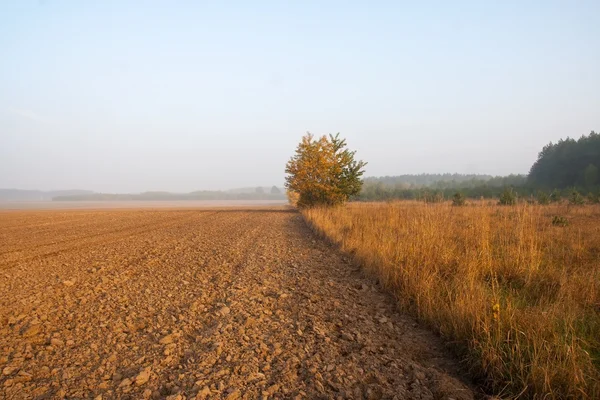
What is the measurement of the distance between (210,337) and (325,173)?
23.0 m

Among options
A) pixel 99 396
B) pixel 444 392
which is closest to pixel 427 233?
pixel 444 392

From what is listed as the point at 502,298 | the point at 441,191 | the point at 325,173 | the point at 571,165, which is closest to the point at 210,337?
the point at 502,298

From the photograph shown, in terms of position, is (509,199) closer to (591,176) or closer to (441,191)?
(441,191)

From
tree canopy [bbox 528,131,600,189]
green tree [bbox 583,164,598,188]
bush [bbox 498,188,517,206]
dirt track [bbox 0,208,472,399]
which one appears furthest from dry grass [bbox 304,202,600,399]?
tree canopy [bbox 528,131,600,189]

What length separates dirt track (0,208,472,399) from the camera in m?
2.83

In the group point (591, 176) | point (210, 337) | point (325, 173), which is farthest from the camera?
point (591, 176)

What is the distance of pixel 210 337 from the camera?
378 centimetres

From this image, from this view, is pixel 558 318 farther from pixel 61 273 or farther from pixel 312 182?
pixel 312 182

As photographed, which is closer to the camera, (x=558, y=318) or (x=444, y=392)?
(x=444, y=392)

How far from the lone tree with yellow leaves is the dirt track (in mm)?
19210

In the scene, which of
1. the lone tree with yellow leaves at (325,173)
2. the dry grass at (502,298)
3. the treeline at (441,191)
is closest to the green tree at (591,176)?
the treeline at (441,191)

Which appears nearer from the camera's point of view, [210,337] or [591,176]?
[210,337]

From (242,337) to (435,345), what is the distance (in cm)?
207

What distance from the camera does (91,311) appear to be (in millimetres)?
4668
